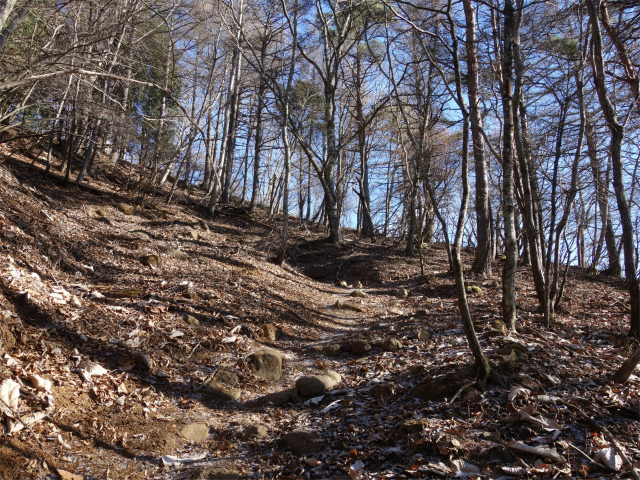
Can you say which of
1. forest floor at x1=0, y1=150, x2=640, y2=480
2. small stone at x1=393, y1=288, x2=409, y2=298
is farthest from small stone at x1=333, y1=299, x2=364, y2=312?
small stone at x1=393, y1=288, x2=409, y2=298

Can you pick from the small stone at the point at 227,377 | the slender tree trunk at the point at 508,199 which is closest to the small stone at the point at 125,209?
the small stone at the point at 227,377

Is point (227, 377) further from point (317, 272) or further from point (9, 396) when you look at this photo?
point (317, 272)

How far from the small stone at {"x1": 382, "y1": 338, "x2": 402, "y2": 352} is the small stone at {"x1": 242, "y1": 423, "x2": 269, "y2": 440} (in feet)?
8.42

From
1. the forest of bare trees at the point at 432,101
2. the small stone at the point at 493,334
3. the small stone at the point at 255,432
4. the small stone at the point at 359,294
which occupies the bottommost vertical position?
the small stone at the point at 255,432

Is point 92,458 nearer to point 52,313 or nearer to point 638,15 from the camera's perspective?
point 52,313

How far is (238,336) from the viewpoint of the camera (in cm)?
591

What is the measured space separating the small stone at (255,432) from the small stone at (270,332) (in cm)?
231

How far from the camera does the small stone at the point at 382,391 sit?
442cm

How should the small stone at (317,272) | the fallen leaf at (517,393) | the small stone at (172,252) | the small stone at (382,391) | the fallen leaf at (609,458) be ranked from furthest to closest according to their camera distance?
the small stone at (317,272)
the small stone at (172,252)
the small stone at (382,391)
the fallen leaf at (517,393)
the fallen leaf at (609,458)

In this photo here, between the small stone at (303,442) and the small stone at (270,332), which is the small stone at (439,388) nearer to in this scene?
the small stone at (303,442)

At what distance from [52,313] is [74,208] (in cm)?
558

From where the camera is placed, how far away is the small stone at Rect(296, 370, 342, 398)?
4.68 metres

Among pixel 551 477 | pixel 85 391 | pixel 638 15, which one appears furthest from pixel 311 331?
pixel 638 15

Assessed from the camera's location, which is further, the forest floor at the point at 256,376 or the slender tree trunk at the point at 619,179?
the slender tree trunk at the point at 619,179
